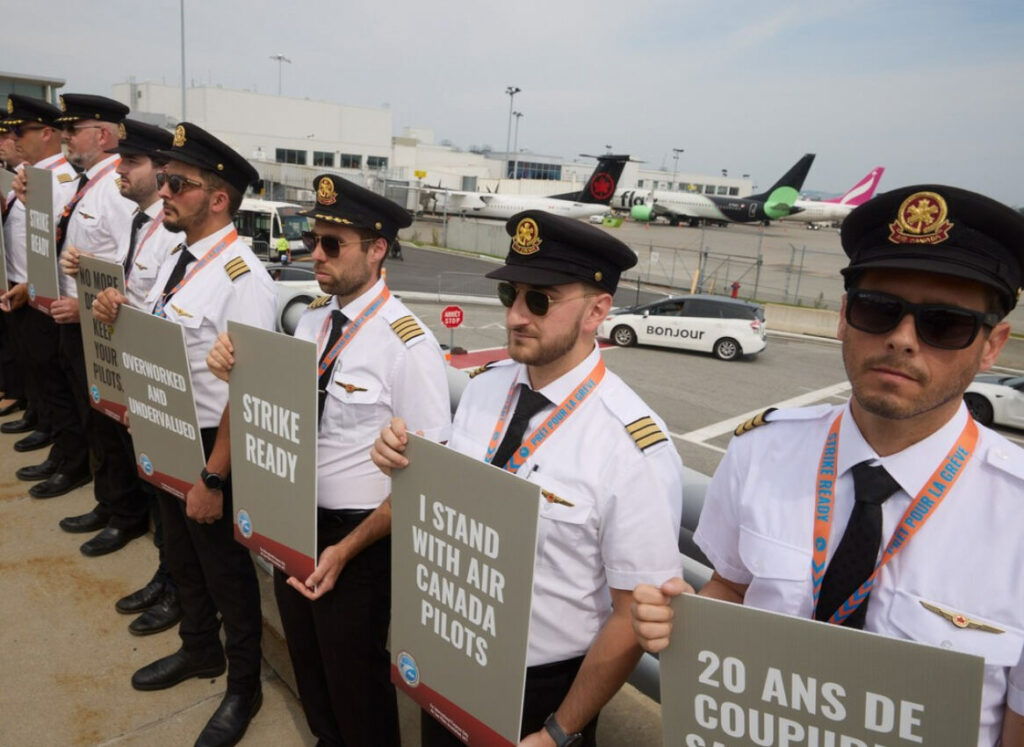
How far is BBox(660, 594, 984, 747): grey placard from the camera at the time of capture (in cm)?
125

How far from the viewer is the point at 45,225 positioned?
441 centimetres

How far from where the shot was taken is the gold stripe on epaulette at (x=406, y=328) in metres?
2.70

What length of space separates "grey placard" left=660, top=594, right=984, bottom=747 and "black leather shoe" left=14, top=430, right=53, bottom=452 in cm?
560

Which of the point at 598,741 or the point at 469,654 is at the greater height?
the point at 469,654

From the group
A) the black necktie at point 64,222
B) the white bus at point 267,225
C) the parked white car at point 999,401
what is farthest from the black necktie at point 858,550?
the white bus at point 267,225

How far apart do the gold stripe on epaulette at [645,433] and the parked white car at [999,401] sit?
51.6 ft

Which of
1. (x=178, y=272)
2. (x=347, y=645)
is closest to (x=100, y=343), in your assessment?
(x=178, y=272)

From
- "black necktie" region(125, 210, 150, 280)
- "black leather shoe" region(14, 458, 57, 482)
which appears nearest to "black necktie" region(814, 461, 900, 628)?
"black necktie" region(125, 210, 150, 280)

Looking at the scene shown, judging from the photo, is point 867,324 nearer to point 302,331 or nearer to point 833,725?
point 833,725

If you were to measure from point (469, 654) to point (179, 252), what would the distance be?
2.52 metres

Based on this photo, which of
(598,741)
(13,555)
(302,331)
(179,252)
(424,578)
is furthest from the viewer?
(13,555)

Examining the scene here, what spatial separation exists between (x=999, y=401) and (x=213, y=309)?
16.6 metres

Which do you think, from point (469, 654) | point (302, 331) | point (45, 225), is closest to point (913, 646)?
point (469, 654)

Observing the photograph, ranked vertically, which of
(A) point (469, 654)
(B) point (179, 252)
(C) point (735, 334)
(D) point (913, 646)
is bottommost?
(C) point (735, 334)
